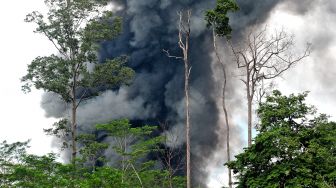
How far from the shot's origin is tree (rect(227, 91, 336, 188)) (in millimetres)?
17359

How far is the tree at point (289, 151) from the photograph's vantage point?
57.0ft

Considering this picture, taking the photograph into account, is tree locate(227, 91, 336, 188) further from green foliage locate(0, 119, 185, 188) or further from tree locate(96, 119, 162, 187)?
tree locate(96, 119, 162, 187)

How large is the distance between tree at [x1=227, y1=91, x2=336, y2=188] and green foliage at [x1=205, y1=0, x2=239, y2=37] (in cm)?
1246

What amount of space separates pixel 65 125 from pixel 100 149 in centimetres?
325

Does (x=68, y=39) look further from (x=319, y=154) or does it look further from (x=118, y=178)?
(x=319, y=154)

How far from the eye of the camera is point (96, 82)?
35594 mm

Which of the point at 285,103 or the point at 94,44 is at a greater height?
the point at 94,44

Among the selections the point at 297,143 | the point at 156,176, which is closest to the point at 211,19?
the point at 156,176

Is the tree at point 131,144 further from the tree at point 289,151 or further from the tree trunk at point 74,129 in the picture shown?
the tree at point 289,151

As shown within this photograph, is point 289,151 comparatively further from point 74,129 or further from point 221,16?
point 74,129

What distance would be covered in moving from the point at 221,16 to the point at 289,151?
1568 centimetres

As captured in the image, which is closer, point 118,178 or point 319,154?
point 319,154

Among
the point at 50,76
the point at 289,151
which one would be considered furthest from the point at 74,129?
the point at 289,151

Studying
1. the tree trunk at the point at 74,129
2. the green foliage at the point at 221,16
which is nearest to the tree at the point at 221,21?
the green foliage at the point at 221,16
